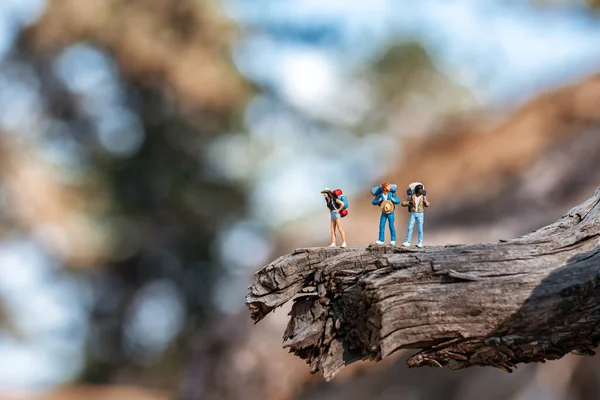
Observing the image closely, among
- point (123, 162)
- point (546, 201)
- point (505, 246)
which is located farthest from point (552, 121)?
point (123, 162)

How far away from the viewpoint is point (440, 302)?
10.6 ft

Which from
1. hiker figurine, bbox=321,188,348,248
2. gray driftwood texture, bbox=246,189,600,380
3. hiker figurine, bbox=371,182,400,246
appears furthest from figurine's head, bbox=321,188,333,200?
gray driftwood texture, bbox=246,189,600,380

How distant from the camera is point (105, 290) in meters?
22.7

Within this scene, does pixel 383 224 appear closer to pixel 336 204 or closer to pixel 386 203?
pixel 386 203

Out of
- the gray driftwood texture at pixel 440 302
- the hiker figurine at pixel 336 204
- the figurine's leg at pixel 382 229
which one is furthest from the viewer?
the hiker figurine at pixel 336 204

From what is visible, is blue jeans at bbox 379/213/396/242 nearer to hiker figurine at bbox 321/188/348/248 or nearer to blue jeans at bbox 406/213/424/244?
blue jeans at bbox 406/213/424/244

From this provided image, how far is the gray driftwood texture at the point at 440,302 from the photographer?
3213mm

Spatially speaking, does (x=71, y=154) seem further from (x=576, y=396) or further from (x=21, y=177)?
(x=576, y=396)

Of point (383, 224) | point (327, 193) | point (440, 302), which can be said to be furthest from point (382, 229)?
point (440, 302)

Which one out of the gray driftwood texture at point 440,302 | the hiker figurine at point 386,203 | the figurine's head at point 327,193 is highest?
the figurine's head at point 327,193

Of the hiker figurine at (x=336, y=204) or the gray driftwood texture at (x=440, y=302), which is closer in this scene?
the gray driftwood texture at (x=440, y=302)

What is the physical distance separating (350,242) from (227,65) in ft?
43.9

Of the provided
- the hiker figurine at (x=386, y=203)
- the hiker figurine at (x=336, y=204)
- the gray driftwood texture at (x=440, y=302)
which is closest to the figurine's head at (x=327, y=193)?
the hiker figurine at (x=336, y=204)

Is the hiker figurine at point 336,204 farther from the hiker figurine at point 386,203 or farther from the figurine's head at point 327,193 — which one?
the hiker figurine at point 386,203
